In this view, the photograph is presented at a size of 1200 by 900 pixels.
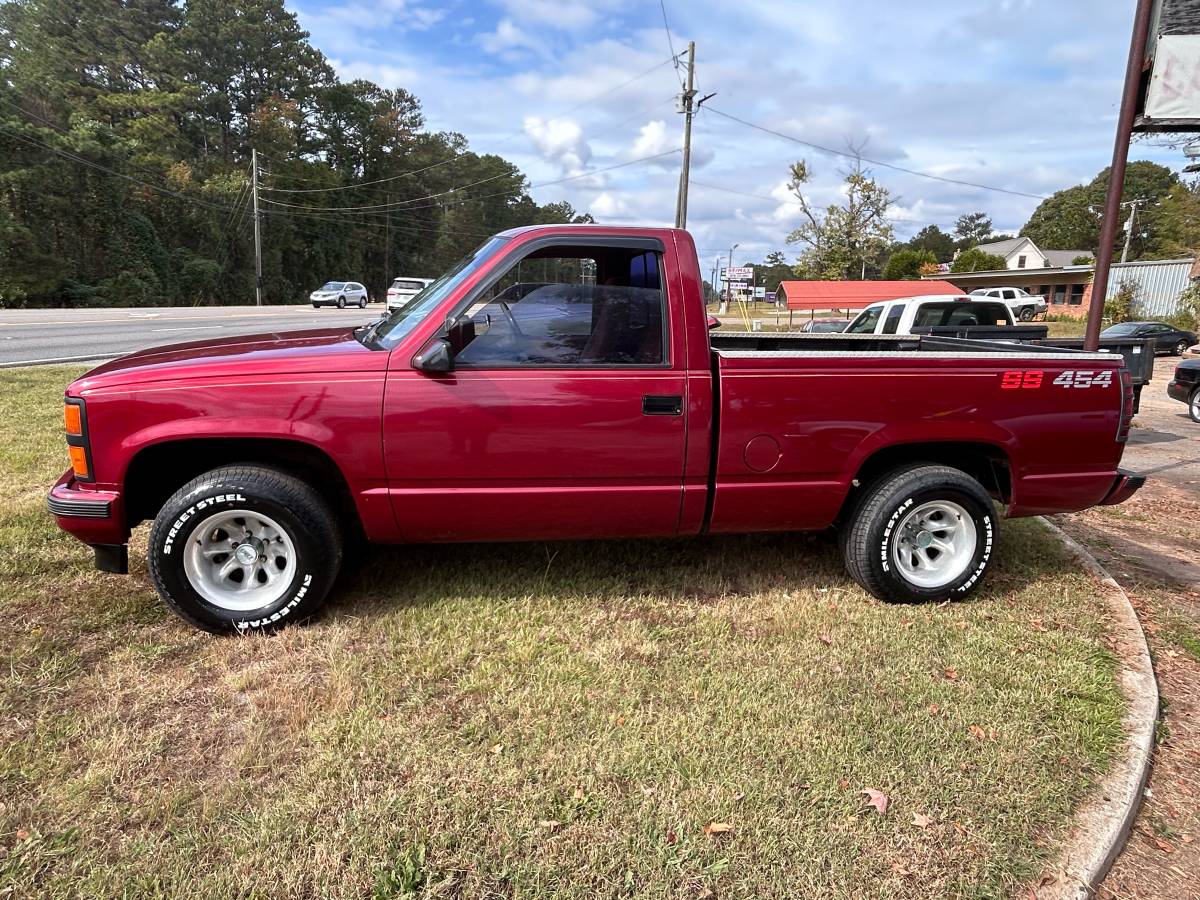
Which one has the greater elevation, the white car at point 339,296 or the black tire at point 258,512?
the white car at point 339,296

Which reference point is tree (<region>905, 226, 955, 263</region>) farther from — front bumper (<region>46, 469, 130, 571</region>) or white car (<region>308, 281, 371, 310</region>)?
front bumper (<region>46, 469, 130, 571</region>)

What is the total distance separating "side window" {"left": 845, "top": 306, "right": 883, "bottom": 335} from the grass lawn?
28.0 ft

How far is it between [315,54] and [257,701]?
70843mm

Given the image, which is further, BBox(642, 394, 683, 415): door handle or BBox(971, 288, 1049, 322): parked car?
BBox(971, 288, 1049, 322): parked car

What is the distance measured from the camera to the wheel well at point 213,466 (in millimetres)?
3350

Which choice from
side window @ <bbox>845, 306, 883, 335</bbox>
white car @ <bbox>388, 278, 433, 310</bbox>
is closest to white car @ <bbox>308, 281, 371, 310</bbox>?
white car @ <bbox>388, 278, 433, 310</bbox>

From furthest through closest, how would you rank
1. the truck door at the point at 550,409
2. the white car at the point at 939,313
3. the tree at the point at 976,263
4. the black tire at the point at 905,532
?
the tree at the point at 976,263
the white car at the point at 939,313
the black tire at the point at 905,532
the truck door at the point at 550,409

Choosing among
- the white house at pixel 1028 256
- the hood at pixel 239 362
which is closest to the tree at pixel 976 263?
the white house at pixel 1028 256

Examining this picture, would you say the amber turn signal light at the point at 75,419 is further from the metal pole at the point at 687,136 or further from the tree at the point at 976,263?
the tree at the point at 976,263

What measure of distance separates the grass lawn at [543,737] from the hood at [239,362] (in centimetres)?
116

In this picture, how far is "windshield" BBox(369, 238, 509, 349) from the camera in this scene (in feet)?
11.2

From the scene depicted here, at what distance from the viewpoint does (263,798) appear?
2.35 metres

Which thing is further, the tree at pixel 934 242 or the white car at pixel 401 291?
the tree at pixel 934 242

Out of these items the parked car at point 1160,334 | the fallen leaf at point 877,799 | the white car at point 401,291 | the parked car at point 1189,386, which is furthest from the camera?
the white car at point 401,291
